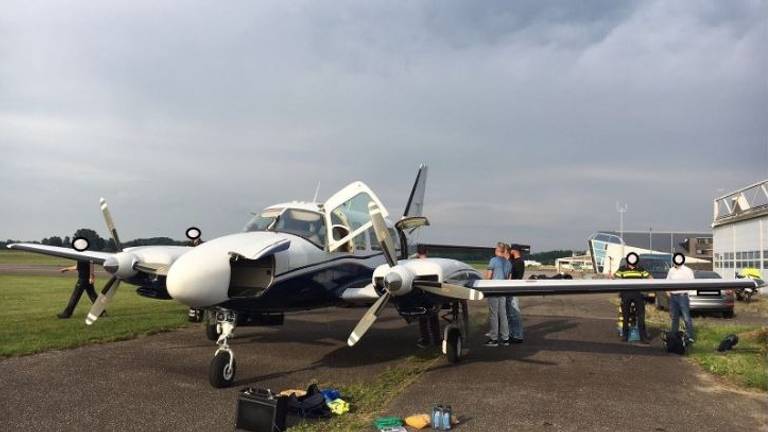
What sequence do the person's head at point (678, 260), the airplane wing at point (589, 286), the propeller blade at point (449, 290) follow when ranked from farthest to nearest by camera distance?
the person's head at point (678, 260) → the airplane wing at point (589, 286) → the propeller blade at point (449, 290)

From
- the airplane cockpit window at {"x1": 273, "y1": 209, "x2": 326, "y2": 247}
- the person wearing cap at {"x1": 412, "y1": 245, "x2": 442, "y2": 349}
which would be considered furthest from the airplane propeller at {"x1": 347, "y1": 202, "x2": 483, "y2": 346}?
the person wearing cap at {"x1": 412, "y1": 245, "x2": 442, "y2": 349}

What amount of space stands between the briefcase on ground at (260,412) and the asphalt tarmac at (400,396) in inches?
13.1

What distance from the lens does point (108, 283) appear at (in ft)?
34.0

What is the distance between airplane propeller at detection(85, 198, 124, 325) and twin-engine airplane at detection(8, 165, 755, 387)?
1.0 inches

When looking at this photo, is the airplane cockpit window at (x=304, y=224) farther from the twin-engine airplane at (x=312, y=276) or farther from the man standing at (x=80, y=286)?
the man standing at (x=80, y=286)

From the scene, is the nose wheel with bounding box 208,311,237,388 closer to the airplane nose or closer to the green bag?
the airplane nose

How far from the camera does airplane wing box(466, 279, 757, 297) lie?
28.7 feet

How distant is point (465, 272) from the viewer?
941cm

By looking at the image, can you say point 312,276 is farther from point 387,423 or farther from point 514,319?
point 514,319

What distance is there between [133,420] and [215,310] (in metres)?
2.21

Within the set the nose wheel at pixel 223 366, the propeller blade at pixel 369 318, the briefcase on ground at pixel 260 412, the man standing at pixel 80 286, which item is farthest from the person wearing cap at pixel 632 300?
the man standing at pixel 80 286

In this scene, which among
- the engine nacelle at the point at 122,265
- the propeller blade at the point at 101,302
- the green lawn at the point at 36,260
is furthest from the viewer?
the green lawn at the point at 36,260

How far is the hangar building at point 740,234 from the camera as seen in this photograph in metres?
24.3

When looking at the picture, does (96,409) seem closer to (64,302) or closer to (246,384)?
(246,384)
